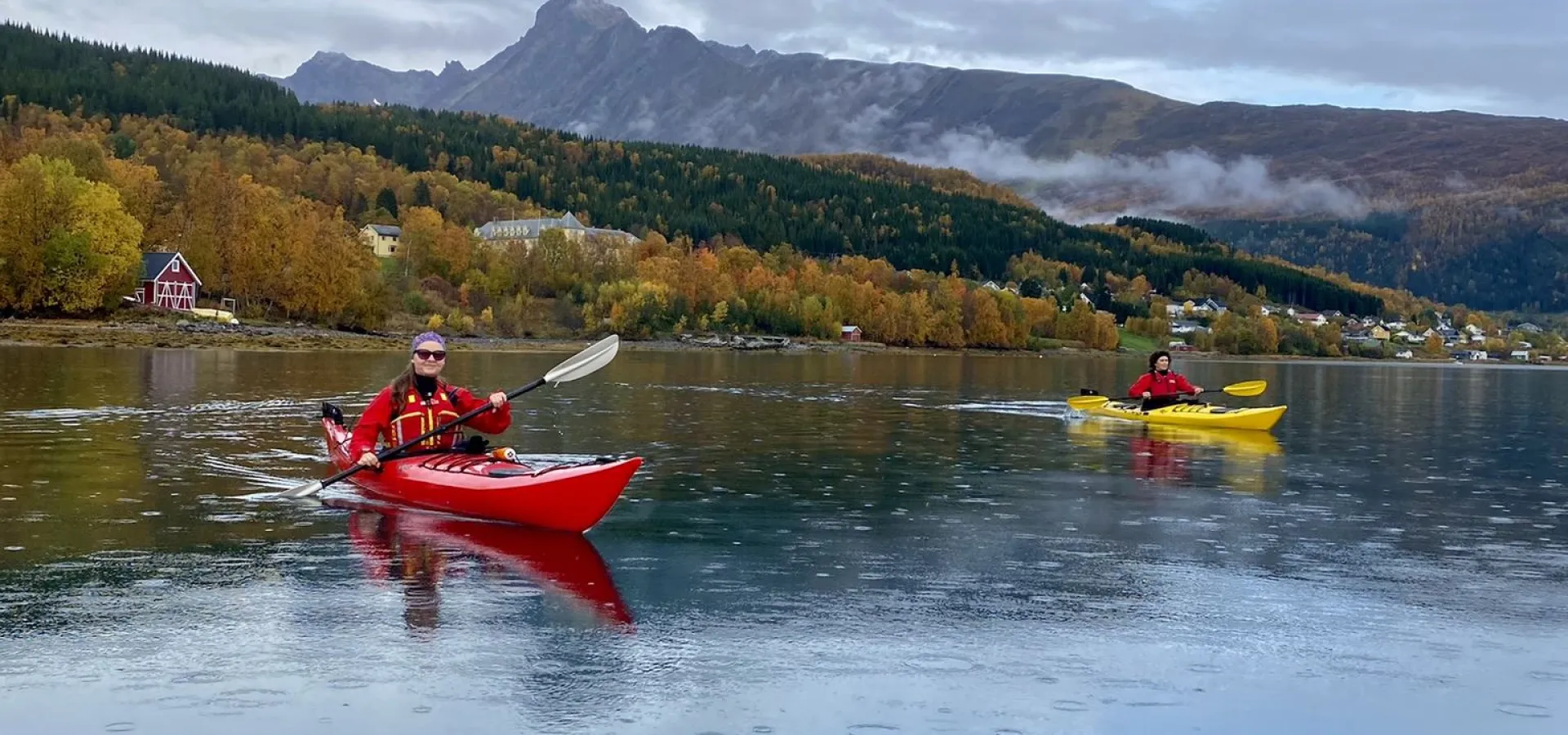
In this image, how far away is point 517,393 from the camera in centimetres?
2266

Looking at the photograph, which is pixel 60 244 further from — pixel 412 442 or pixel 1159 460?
Answer: pixel 412 442

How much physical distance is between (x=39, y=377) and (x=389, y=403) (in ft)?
132

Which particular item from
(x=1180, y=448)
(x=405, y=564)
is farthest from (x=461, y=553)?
(x=1180, y=448)

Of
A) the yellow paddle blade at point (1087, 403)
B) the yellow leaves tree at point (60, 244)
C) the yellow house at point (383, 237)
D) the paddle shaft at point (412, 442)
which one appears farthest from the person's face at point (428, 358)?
the yellow house at point (383, 237)

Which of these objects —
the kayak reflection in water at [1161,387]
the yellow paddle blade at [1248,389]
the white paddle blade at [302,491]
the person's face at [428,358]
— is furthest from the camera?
the yellow paddle blade at [1248,389]

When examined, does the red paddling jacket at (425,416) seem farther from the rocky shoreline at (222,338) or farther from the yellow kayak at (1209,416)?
the rocky shoreline at (222,338)

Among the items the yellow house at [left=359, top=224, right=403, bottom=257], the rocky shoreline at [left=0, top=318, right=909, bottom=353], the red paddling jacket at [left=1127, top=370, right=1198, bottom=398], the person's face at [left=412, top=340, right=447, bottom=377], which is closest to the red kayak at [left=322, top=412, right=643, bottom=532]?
the person's face at [left=412, top=340, right=447, bottom=377]

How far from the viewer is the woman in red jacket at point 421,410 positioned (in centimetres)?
2062

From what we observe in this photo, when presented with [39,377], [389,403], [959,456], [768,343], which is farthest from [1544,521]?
[768,343]

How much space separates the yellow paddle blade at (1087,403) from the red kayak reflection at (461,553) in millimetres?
32056

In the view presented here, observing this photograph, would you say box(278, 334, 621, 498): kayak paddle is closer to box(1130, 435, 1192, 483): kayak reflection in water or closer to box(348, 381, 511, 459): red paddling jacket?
box(348, 381, 511, 459): red paddling jacket

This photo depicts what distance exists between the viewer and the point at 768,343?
153 m

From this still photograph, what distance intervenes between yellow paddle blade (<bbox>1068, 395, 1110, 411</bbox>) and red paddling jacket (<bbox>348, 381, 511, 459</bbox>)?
31.5m

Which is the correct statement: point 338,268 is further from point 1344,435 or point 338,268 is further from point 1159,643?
point 1159,643
